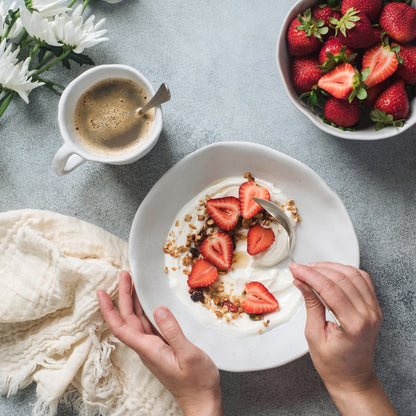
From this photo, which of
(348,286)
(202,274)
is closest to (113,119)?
(202,274)

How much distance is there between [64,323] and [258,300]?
1.58 ft

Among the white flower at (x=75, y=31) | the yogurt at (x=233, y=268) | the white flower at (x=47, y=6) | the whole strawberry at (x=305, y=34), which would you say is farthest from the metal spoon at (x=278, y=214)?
the white flower at (x=47, y=6)

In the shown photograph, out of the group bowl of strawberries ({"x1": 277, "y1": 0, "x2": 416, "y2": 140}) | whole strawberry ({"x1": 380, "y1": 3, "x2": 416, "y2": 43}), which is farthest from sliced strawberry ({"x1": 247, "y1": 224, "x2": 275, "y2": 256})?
whole strawberry ({"x1": 380, "y1": 3, "x2": 416, "y2": 43})

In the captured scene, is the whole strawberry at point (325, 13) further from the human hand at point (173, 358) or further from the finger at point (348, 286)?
the human hand at point (173, 358)

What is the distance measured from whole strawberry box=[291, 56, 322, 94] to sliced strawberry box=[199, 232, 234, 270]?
396 millimetres

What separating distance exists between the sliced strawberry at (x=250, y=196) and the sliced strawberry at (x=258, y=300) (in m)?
0.18

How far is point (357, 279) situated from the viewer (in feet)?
3.02

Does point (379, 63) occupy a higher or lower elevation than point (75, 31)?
lower

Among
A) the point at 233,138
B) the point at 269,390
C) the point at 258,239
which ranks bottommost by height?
the point at 269,390

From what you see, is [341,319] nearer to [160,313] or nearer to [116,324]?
[160,313]

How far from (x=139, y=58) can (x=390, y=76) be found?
0.62 metres

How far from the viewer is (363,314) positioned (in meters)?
0.88

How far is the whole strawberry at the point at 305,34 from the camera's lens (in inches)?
38.1

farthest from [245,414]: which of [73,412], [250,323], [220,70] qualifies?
[220,70]
